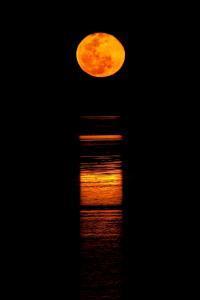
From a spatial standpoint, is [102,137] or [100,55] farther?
[102,137]

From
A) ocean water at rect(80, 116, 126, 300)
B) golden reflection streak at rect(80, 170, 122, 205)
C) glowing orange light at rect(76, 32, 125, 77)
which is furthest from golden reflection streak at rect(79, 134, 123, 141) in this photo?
glowing orange light at rect(76, 32, 125, 77)

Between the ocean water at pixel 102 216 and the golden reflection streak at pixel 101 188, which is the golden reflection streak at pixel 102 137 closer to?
the ocean water at pixel 102 216

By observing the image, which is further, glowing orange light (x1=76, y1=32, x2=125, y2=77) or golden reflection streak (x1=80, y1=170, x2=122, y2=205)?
golden reflection streak (x1=80, y1=170, x2=122, y2=205)

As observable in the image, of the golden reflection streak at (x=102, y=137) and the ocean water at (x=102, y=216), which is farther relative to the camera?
the golden reflection streak at (x=102, y=137)

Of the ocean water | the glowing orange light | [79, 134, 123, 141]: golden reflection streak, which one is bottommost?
the ocean water

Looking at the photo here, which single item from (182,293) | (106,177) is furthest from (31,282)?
(182,293)

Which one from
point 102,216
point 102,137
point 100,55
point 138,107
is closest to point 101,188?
point 102,216

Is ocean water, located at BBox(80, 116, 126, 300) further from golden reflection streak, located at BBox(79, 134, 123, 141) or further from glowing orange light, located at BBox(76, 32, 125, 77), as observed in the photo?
glowing orange light, located at BBox(76, 32, 125, 77)

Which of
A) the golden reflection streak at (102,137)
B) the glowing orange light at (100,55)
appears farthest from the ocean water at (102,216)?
the glowing orange light at (100,55)

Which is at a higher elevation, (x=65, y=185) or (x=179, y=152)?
(x=179, y=152)

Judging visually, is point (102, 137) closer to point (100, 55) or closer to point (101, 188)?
point (101, 188)

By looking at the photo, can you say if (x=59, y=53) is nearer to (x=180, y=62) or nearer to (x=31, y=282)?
(x=180, y=62)

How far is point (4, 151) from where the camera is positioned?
2.78 m

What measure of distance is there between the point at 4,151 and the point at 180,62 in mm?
1702
